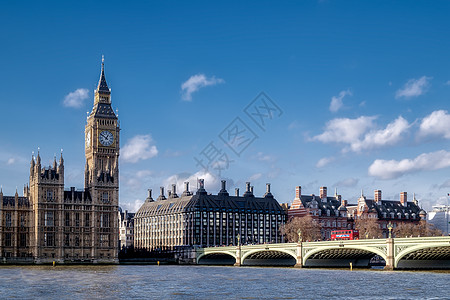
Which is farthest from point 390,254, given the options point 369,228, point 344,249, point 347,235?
point 369,228

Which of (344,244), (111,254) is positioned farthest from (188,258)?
(344,244)

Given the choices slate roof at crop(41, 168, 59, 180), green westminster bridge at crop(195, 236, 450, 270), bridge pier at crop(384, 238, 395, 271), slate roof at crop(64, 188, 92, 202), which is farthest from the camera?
slate roof at crop(64, 188, 92, 202)

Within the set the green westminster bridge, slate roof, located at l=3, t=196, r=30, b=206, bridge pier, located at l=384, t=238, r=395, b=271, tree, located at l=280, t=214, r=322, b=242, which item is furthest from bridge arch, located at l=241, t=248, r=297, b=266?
slate roof, located at l=3, t=196, r=30, b=206

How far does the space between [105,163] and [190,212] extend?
2554cm

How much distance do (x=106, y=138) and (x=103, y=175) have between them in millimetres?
14193

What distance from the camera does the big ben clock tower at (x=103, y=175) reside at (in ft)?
590

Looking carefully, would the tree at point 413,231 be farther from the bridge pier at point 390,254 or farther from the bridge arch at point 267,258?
the bridge pier at point 390,254

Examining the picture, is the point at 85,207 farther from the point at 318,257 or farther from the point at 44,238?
the point at 318,257

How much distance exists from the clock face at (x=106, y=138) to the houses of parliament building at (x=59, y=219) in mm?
10485

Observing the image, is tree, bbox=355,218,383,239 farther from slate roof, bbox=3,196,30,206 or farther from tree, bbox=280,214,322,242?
slate roof, bbox=3,196,30,206

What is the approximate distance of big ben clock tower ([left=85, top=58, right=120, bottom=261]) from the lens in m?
180

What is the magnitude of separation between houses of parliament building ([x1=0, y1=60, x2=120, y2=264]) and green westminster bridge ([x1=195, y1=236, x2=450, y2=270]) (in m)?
28.3

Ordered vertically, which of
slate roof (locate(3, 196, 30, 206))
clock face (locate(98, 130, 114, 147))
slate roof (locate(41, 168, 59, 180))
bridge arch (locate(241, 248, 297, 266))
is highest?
clock face (locate(98, 130, 114, 147))

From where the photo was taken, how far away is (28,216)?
578ft
